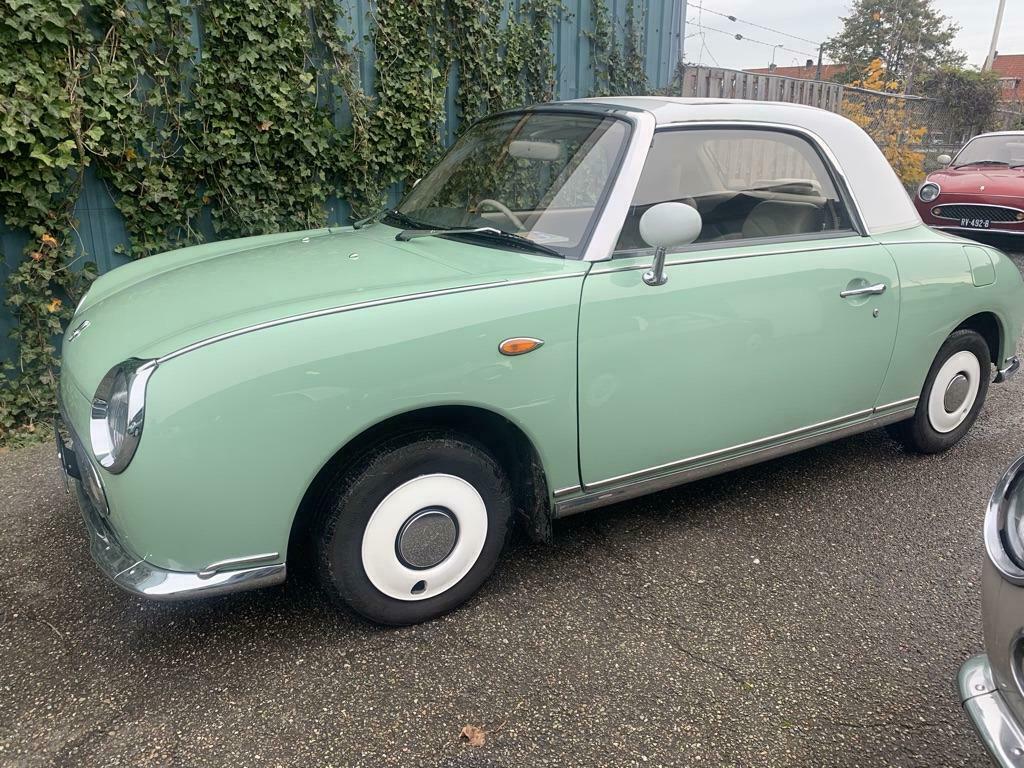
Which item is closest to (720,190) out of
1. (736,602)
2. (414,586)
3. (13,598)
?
(736,602)

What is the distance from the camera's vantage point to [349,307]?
2100mm

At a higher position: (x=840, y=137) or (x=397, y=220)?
(x=840, y=137)

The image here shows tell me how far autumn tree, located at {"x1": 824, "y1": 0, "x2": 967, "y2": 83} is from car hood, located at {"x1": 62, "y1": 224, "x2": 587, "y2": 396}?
175 feet

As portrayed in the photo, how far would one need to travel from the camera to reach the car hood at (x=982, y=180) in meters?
8.52

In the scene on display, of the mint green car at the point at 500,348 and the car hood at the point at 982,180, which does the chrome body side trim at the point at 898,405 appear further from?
the car hood at the point at 982,180

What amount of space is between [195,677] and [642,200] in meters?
2.06

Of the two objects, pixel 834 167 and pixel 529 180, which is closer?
pixel 529 180

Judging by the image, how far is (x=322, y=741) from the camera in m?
1.96

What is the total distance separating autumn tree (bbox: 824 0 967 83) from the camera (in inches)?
1897

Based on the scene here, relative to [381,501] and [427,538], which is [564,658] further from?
[381,501]

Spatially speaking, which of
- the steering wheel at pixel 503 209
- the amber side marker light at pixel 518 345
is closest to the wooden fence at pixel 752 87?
the steering wheel at pixel 503 209

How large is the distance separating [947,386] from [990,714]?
2.43 metres

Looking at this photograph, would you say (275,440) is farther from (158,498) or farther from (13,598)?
(13,598)

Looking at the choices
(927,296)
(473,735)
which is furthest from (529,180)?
(473,735)
